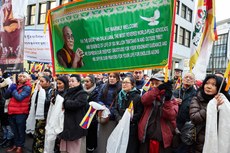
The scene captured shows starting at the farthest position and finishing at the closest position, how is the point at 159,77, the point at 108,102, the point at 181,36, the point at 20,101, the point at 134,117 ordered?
the point at 181,36, the point at 20,101, the point at 108,102, the point at 134,117, the point at 159,77

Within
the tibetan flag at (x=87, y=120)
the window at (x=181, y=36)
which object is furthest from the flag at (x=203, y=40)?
the window at (x=181, y=36)

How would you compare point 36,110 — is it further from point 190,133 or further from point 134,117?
point 190,133

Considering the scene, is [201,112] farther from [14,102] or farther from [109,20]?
[14,102]

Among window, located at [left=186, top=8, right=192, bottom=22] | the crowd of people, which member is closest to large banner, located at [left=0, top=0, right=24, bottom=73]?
the crowd of people

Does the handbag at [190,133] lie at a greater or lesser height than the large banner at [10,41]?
lesser

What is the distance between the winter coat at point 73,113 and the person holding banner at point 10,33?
1553 mm

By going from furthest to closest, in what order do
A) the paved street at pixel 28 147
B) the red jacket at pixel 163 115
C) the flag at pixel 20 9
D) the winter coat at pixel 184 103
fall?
the paved street at pixel 28 147, the flag at pixel 20 9, the winter coat at pixel 184 103, the red jacket at pixel 163 115

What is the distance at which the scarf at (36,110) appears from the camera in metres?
5.10

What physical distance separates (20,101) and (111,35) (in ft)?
8.94

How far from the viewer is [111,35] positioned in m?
3.83

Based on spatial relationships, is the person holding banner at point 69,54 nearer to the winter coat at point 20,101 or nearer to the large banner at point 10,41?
the large banner at point 10,41

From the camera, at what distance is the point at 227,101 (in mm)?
3225

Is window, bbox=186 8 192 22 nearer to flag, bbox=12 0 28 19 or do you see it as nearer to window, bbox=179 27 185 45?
window, bbox=179 27 185 45

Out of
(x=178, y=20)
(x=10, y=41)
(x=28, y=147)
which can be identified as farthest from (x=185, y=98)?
(x=178, y=20)
